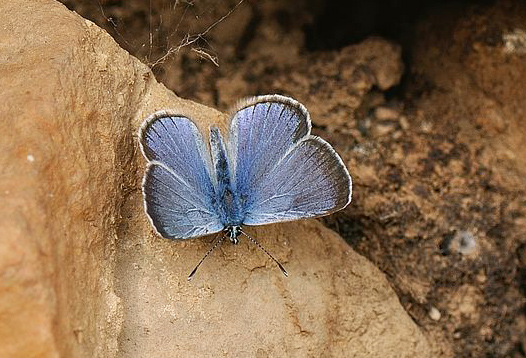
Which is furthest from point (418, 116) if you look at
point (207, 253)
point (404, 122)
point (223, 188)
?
point (207, 253)

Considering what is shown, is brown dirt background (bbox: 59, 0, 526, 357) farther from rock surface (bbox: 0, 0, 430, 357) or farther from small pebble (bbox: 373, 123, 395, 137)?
rock surface (bbox: 0, 0, 430, 357)

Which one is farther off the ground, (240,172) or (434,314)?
(240,172)

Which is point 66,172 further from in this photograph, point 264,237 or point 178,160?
Result: point 264,237

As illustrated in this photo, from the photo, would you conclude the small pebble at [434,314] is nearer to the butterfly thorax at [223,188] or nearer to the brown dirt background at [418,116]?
the brown dirt background at [418,116]

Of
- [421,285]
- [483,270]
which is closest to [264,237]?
[421,285]

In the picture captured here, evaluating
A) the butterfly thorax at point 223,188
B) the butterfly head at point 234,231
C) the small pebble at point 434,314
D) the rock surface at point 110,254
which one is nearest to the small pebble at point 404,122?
the rock surface at point 110,254

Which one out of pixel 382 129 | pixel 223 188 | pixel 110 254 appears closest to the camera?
pixel 110 254

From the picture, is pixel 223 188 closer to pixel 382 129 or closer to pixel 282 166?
pixel 282 166
